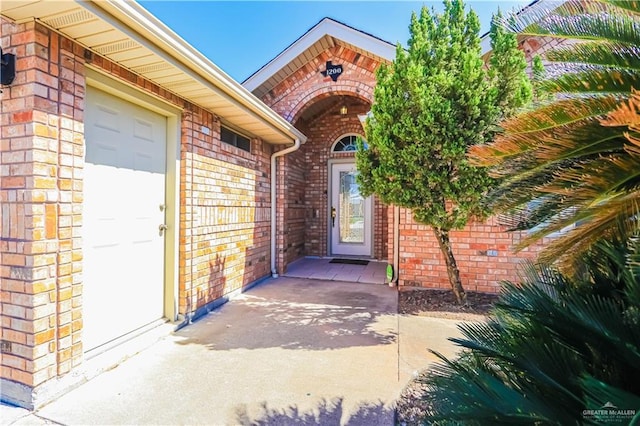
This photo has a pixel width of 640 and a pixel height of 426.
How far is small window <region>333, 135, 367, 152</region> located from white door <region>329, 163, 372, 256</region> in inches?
15.8

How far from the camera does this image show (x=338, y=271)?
674cm

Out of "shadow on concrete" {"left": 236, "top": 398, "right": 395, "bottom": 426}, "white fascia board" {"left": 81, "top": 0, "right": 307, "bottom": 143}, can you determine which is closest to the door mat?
"white fascia board" {"left": 81, "top": 0, "right": 307, "bottom": 143}

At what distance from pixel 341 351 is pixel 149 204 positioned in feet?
8.61

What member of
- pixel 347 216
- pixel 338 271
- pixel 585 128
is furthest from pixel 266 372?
pixel 347 216

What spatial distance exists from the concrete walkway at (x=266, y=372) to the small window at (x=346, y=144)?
16.0 feet

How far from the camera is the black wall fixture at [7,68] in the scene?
2217mm

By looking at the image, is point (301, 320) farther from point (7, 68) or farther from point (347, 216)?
point (347, 216)

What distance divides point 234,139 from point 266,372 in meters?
3.63

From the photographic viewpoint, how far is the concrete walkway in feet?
7.09

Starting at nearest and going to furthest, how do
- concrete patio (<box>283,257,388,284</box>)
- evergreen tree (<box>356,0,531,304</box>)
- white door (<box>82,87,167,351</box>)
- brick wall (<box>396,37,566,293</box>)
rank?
white door (<box>82,87,167,351</box>), evergreen tree (<box>356,0,531,304</box>), brick wall (<box>396,37,566,293</box>), concrete patio (<box>283,257,388,284</box>)

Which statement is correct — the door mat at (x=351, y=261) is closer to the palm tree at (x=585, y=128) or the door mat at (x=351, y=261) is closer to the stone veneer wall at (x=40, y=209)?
the palm tree at (x=585, y=128)

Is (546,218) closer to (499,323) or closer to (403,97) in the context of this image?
(499,323)

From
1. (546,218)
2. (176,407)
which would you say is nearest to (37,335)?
(176,407)

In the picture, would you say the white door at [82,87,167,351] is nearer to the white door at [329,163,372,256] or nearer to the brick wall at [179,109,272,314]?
the brick wall at [179,109,272,314]
